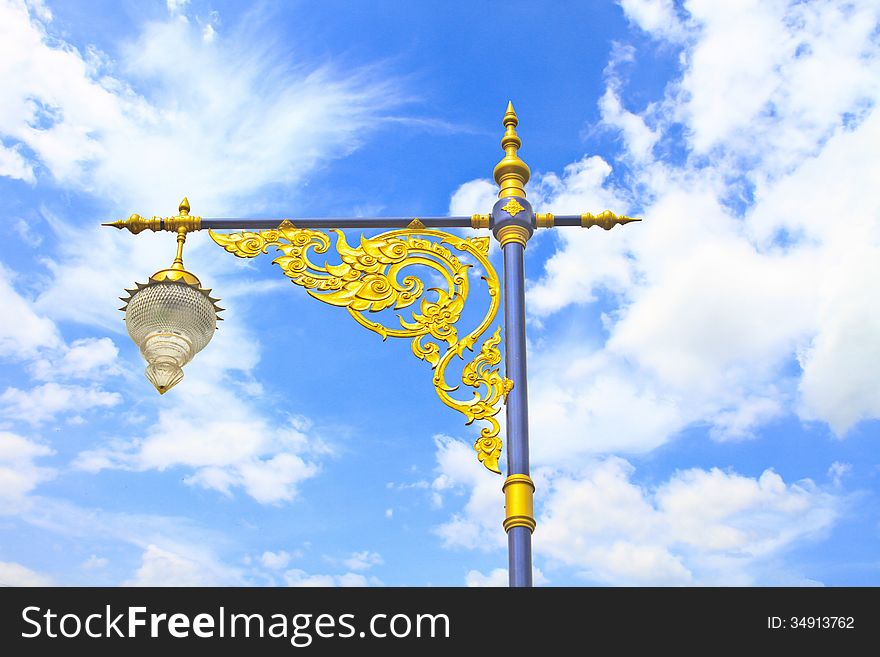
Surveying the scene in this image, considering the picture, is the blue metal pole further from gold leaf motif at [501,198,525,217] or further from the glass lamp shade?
the glass lamp shade

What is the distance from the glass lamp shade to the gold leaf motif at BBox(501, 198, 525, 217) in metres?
2.21

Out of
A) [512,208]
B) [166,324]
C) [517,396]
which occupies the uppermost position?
[512,208]

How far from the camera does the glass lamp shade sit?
7.93 m

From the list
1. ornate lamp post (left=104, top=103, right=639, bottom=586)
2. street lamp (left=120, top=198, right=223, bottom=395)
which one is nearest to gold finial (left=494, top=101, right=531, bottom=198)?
ornate lamp post (left=104, top=103, right=639, bottom=586)

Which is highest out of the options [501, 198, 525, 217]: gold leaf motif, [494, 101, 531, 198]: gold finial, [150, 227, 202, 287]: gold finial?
[494, 101, 531, 198]: gold finial

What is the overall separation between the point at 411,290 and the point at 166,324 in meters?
1.70

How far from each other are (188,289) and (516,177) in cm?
250

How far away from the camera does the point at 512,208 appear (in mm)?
8414

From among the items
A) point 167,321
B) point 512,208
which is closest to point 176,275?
point 167,321

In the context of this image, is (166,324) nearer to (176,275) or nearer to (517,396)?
(176,275)

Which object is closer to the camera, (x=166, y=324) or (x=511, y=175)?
(x=166, y=324)

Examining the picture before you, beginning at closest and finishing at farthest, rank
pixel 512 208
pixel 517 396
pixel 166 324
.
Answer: pixel 517 396
pixel 166 324
pixel 512 208
